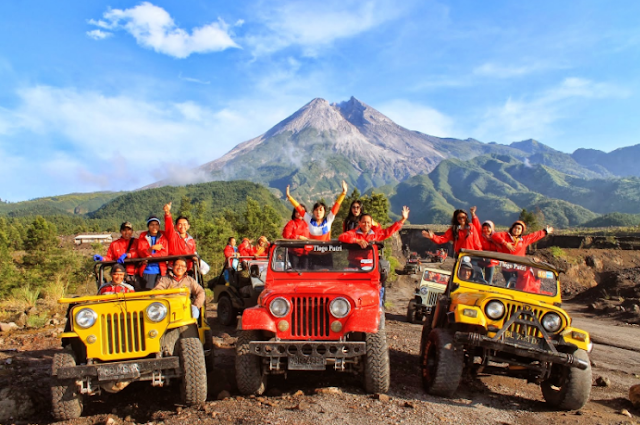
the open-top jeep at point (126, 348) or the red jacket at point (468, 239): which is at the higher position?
the red jacket at point (468, 239)

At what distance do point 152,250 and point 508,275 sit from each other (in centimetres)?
550

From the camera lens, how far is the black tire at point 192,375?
5.27m

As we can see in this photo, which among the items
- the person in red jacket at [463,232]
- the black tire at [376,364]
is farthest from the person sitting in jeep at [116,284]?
the person in red jacket at [463,232]

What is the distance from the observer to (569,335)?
5.48 metres

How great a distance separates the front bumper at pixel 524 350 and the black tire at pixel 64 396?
4.44 m

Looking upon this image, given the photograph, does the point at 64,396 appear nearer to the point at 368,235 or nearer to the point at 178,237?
the point at 178,237

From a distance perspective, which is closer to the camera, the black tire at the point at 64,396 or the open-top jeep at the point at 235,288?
the black tire at the point at 64,396

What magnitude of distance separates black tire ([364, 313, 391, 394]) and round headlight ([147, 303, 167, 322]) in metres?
2.41

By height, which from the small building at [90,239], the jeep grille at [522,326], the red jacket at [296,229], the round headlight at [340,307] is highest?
the small building at [90,239]

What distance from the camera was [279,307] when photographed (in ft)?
18.3

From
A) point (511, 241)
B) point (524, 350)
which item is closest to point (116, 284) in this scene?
point (524, 350)

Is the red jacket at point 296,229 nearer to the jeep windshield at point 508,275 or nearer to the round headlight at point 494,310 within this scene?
the jeep windshield at point 508,275

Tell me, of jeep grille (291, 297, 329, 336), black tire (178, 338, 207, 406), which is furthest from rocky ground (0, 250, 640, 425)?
jeep grille (291, 297, 329, 336)

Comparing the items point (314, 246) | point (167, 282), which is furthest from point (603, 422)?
point (167, 282)
